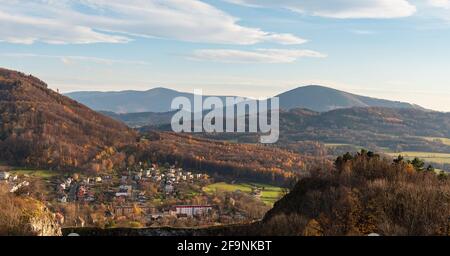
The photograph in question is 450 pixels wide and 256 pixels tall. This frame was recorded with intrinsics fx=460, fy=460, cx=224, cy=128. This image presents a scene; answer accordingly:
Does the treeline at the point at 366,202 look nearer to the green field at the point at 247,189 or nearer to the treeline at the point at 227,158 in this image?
the green field at the point at 247,189

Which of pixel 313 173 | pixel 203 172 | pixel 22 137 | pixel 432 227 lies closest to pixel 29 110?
pixel 22 137

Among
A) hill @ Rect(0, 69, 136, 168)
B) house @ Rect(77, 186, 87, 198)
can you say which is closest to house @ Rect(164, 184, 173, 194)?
house @ Rect(77, 186, 87, 198)

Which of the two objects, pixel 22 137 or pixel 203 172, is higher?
pixel 22 137

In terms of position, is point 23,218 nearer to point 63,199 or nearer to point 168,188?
point 63,199

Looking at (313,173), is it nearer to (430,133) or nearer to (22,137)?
(22,137)

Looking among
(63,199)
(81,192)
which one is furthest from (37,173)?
(63,199)

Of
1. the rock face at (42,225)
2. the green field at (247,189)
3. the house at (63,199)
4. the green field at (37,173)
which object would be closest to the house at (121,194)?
the house at (63,199)
